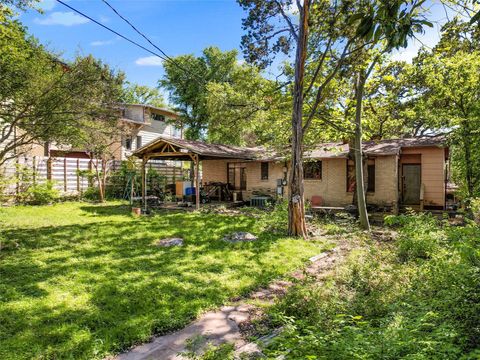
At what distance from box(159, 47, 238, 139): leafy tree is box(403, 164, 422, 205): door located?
1564 centimetres

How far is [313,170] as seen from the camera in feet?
54.0

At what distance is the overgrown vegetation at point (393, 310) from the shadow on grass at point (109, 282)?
1.53m

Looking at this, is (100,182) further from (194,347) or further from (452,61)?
(452,61)

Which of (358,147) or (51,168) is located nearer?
(358,147)

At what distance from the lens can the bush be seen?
1348cm

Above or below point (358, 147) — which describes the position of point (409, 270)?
below

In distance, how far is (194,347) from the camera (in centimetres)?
338

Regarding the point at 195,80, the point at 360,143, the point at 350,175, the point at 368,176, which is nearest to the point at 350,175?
the point at 350,175

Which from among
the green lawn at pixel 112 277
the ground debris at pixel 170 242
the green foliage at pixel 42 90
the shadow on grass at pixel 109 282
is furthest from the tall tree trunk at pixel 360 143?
the green foliage at pixel 42 90

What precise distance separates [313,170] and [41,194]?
12807 millimetres

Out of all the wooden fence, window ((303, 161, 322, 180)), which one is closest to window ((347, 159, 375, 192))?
window ((303, 161, 322, 180))

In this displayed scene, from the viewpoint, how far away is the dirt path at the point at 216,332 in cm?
344

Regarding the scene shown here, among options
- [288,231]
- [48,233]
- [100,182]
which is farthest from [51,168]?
[288,231]

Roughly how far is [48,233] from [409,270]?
28.9ft
